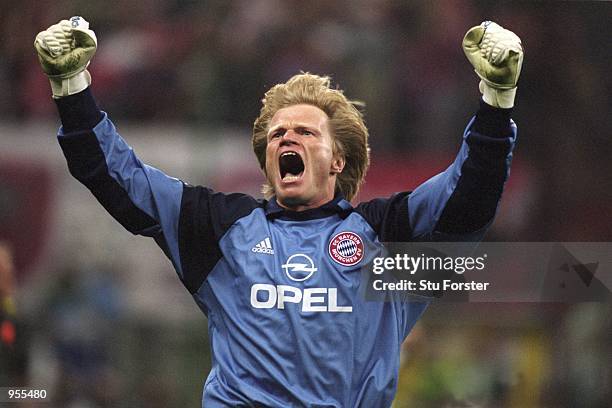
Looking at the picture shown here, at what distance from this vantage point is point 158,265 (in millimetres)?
4887

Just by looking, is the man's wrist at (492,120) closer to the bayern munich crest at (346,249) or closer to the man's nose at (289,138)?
the bayern munich crest at (346,249)

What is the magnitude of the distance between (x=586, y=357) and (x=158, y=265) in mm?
1938

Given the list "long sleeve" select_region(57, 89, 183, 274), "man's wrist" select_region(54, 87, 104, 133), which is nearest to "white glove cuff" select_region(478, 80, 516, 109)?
"long sleeve" select_region(57, 89, 183, 274)

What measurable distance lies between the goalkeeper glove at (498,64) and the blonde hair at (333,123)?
1.86ft

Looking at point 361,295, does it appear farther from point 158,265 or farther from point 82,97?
point 158,265

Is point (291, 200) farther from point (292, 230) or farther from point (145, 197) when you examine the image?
point (145, 197)

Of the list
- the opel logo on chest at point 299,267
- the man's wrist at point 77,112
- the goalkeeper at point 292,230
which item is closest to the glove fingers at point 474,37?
the goalkeeper at point 292,230

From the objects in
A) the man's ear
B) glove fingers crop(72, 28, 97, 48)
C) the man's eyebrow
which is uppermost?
glove fingers crop(72, 28, 97, 48)

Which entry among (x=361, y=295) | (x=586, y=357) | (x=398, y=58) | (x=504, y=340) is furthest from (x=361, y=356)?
(x=398, y=58)

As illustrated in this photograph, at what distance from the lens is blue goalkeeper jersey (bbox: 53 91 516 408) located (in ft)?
8.76

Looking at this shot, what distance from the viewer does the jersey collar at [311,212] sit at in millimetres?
2899

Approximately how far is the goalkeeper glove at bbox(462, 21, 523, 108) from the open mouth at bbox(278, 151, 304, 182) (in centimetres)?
59

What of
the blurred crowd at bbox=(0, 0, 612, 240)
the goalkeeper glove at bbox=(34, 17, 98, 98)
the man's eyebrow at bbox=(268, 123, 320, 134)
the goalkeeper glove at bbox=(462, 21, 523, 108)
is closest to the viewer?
the goalkeeper glove at bbox=(462, 21, 523, 108)

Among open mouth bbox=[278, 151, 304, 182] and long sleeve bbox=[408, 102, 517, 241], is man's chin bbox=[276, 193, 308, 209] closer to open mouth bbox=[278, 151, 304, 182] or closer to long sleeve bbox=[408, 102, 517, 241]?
open mouth bbox=[278, 151, 304, 182]
